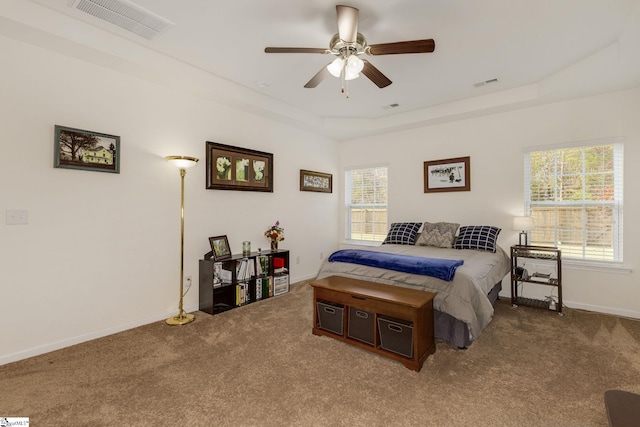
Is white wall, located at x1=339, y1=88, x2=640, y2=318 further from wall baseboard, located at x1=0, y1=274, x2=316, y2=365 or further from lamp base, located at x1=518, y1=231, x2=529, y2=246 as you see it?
wall baseboard, located at x1=0, y1=274, x2=316, y2=365

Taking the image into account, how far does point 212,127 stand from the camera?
383 cm

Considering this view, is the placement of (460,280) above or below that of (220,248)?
below

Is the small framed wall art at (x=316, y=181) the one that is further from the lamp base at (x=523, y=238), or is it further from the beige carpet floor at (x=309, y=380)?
the lamp base at (x=523, y=238)

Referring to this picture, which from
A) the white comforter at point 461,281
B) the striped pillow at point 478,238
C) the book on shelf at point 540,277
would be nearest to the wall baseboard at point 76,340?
the white comforter at point 461,281

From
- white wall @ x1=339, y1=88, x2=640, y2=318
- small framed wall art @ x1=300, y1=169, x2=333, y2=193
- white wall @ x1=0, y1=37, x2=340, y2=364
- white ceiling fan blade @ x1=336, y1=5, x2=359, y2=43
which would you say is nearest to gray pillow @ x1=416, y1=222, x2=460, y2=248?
white wall @ x1=339, y1=88, x2=640, y2=318

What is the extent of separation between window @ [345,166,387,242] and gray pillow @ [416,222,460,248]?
1.15 meters

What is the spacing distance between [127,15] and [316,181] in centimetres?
350

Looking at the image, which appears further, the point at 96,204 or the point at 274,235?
→ the point at 274,235

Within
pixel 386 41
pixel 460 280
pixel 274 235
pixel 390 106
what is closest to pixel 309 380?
pixel 460 280

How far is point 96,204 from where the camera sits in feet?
9.42

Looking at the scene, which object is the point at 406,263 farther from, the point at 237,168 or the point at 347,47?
the point at 237,168

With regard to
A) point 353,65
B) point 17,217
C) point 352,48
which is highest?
point 352,48

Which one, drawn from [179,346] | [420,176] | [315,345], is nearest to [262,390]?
[315,345]

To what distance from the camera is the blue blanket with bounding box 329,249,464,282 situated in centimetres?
258
